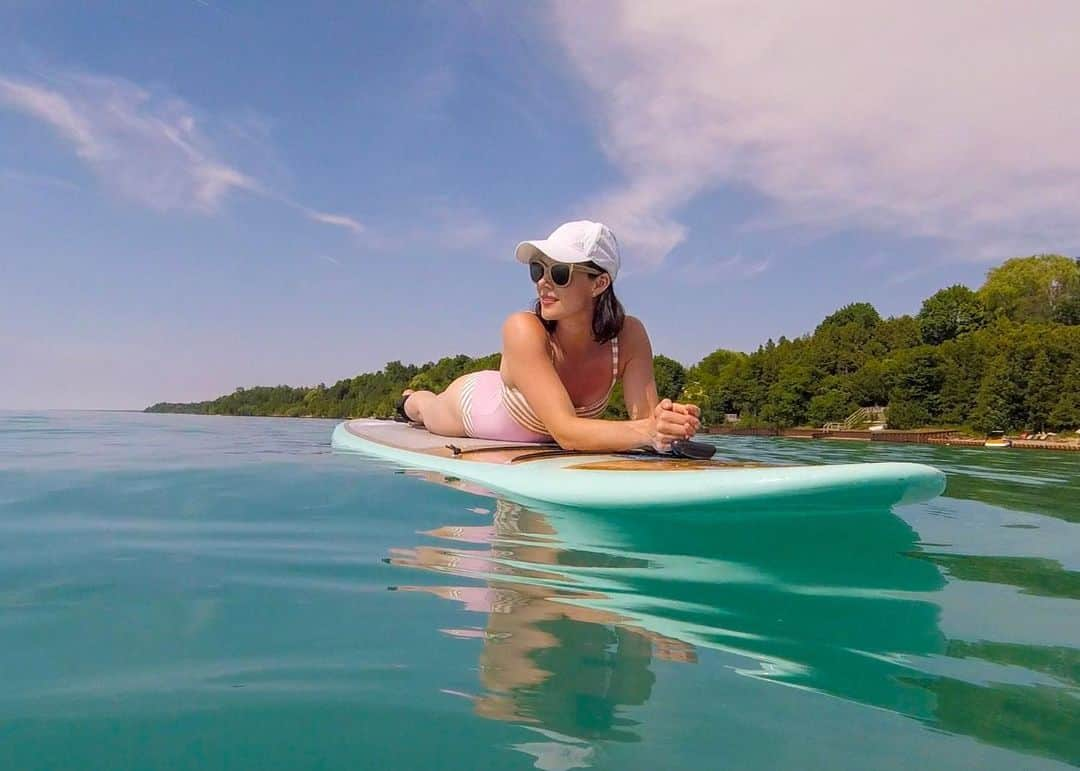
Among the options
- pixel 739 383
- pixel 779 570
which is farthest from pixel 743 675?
pixel 739 383

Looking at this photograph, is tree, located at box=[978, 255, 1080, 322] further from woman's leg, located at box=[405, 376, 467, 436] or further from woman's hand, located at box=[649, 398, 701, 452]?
woman's hand, located at box=[649, 398, 701, 452]

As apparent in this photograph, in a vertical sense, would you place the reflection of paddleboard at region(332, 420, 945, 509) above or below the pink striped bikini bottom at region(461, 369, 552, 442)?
below

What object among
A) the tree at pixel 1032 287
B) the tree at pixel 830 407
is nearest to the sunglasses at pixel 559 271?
the tree at pixel 830 407

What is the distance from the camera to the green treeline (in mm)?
36188

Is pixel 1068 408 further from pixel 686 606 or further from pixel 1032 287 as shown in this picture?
pixel 1032 287

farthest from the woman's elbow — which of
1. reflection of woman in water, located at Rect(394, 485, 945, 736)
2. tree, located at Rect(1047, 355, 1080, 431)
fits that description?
tree, located at Rect(1047, 355, 1080, 431)

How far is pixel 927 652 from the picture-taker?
4.87ft

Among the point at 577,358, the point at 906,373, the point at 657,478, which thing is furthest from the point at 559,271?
the point at 906,373

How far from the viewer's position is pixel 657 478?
2830 mm

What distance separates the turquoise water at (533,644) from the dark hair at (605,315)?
149 centimetres

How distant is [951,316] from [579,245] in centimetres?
6571

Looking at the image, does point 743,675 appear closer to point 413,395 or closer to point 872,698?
point 872,698

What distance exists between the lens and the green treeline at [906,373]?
119 ft

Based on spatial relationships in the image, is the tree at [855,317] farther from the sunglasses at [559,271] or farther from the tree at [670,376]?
the sunglasses at [559,271]
